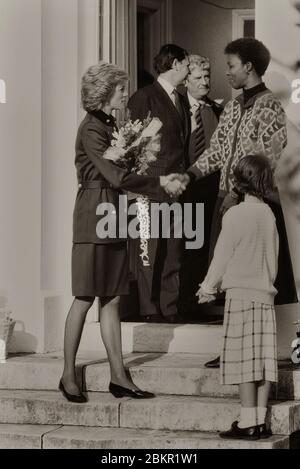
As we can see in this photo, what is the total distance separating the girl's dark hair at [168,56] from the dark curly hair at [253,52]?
122 centimetres

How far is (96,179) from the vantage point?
29.9 feet

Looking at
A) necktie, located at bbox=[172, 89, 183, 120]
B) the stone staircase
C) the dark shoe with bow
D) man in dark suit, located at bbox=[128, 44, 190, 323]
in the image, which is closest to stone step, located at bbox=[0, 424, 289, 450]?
the stone staircase

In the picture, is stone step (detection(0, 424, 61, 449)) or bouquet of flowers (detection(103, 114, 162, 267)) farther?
bouquet of flowers (detection(103, 114, 162, 267))

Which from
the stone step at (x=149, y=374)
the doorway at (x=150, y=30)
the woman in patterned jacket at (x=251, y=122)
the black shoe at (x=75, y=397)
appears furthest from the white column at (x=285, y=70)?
the doorway at (x=150, y=30)

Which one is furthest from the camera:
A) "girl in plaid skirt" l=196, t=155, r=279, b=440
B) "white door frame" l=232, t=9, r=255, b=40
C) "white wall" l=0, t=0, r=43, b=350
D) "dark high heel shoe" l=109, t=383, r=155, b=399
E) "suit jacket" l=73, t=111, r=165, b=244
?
"white door frame" l=232, t=9, r=255, b=40

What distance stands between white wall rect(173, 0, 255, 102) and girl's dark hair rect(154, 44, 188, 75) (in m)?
1.60

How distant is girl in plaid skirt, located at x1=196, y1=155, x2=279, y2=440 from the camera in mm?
8398

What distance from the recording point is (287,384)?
29.7ft

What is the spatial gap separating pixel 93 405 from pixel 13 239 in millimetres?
1720

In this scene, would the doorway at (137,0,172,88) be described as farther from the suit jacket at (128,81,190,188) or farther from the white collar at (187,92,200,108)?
the suit jacket at (128,81,190,188)

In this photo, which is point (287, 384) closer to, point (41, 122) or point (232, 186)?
point (232, 186)

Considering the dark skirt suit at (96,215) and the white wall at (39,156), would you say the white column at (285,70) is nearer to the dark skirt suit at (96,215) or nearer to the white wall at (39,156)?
the dark skirt suit at (96,215)

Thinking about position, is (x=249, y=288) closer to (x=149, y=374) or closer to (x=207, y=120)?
(x=149, y=374)
